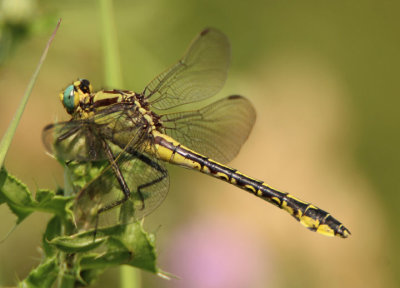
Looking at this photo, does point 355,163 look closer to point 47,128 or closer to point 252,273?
point 252,273

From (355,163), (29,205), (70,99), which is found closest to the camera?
(29,205)

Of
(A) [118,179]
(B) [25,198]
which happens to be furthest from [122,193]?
(B) [25,198]

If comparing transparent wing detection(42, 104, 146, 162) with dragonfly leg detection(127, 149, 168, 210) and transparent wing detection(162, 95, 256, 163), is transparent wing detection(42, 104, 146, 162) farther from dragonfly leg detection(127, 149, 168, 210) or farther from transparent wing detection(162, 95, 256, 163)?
transparent wing detection(162, 95, 256, 163)

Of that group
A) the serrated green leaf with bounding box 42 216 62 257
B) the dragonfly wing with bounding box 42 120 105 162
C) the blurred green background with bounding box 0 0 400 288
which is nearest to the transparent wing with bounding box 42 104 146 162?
the dragonfly wing with bounding box 42 120 105 162

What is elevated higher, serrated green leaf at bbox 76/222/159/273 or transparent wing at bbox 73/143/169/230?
transparent wing at bbox 73/143/169/230

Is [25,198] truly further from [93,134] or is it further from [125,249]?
[93,134]

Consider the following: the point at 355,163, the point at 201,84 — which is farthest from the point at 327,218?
the point at 355,163

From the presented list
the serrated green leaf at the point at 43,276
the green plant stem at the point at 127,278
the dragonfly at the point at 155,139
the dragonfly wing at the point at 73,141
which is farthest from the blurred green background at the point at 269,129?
the serrated green leaf at the point at 43,276
